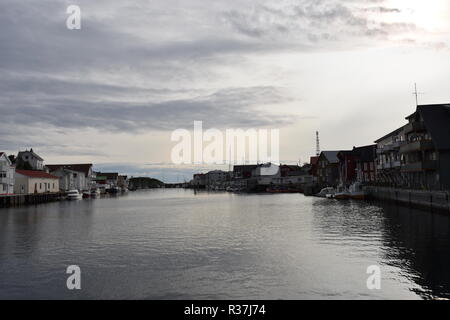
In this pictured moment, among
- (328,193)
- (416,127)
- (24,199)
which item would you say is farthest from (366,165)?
(24,199)

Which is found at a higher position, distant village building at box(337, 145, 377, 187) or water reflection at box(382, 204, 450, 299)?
distant village building at box(337, 145, 377, 187)

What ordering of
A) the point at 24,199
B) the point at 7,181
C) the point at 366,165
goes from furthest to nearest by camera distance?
the point at 366,165 → the point at 24,199 → the point at 7,181

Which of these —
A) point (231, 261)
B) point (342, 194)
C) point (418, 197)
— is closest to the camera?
point (231, 261)

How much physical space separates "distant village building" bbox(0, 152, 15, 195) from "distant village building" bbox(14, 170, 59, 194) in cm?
460

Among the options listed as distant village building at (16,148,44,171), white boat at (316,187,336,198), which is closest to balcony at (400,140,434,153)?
white boat at (316,187,336,198)

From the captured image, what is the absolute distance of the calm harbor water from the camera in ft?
52.3

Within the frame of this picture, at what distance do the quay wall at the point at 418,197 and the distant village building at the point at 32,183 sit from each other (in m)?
78.0

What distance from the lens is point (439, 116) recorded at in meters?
54.1

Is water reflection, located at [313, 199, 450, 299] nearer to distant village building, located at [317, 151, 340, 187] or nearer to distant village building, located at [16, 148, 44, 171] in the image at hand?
distant village building, located at [317, 151, 340, 187]

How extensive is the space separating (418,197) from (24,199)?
75.1 m

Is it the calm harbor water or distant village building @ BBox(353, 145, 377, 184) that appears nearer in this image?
the calm harbor water

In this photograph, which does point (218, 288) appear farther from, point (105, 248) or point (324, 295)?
point (105, 248)

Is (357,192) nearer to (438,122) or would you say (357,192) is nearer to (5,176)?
(438,122)

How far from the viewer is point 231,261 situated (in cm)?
2123
